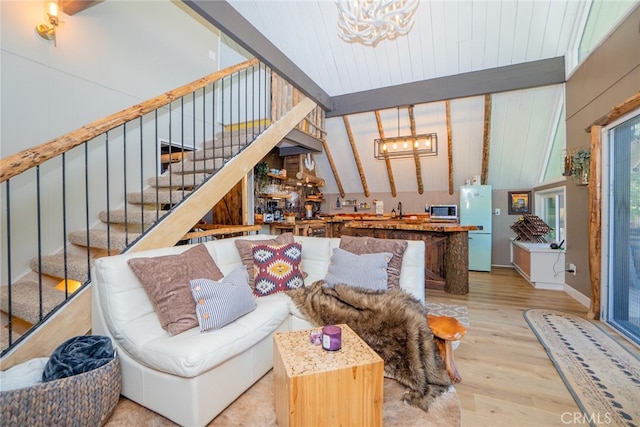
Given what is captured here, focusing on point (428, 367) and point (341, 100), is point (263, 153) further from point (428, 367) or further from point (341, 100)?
point (428, 367)

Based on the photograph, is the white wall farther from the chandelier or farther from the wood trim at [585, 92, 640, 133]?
the wood trim at [585, 92, 640, 133]

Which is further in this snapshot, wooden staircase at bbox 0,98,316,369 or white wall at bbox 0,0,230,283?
white wall at bbox 0,0,230,283

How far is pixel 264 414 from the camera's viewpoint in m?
1.66

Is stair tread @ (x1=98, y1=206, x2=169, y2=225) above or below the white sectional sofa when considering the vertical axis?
above

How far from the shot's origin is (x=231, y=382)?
5.63ft

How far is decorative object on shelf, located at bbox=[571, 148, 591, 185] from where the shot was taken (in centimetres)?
332

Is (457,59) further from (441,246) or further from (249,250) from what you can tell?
(249,250)

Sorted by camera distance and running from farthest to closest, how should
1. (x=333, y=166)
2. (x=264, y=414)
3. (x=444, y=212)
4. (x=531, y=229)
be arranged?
(x=333, y=166) → (x=444, y=212) → (x=531, y=229) → (x=264, y=414)

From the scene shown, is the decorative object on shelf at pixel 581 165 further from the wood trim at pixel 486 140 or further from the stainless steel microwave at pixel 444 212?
the stainless steel microwave at pixel 444 212

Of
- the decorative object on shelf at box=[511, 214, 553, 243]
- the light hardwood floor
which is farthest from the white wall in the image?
the decorative object on shelf at box=[511, 214, 553, 243]

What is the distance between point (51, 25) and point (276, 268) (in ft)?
10.9

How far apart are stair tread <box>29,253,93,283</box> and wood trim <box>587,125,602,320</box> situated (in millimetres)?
4825

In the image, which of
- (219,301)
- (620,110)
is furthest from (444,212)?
(219,301)

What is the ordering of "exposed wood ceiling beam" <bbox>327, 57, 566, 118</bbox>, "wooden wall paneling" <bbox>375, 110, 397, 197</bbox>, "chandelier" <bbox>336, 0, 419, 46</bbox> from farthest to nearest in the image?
"wooden wall paneling" <bbox>375, 110, 397, 197</bbox>
"exposed wood ceiling beam" <bbox>327, 57, 566, 118</bbox>
"chandelier" <bbox>336, 0, 419, 46</bbox>
